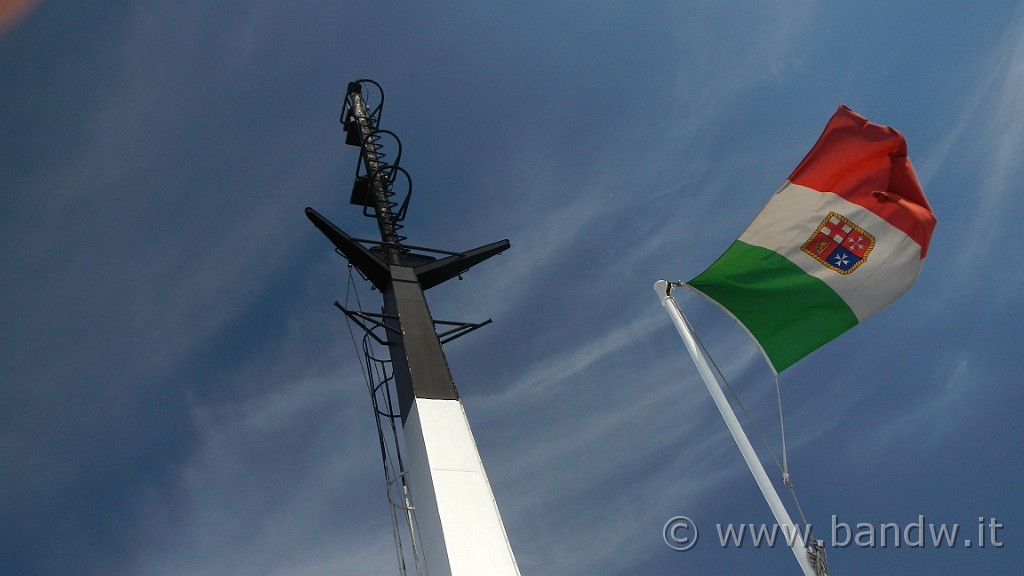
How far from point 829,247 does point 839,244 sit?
117mm

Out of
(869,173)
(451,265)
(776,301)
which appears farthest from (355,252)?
(869,173)

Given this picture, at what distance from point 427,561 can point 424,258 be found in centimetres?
628

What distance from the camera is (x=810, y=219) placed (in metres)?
9.57

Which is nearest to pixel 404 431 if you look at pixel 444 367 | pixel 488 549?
pixel 444 367

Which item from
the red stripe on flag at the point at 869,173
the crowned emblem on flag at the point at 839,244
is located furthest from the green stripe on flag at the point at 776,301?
the red stripe on flag at the point at 869,173

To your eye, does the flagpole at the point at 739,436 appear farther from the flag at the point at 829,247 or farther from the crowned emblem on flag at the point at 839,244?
the crowned emblem on flag at the point at 839,244

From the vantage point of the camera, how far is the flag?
9.12 m

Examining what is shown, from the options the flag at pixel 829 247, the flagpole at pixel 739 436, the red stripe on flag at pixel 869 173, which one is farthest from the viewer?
the red stripe on flag at pixel 869 173

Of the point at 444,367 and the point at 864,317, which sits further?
the point at 444,367

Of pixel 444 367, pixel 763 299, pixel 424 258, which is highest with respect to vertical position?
pixel 424 258

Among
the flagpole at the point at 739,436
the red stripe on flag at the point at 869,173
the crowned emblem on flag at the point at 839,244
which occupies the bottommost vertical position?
the flagpole at the point at 739,436

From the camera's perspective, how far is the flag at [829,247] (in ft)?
29.9

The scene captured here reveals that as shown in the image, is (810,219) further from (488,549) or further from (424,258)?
(424,258)

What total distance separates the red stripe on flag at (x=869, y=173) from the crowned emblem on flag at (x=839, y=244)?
1.08ft
